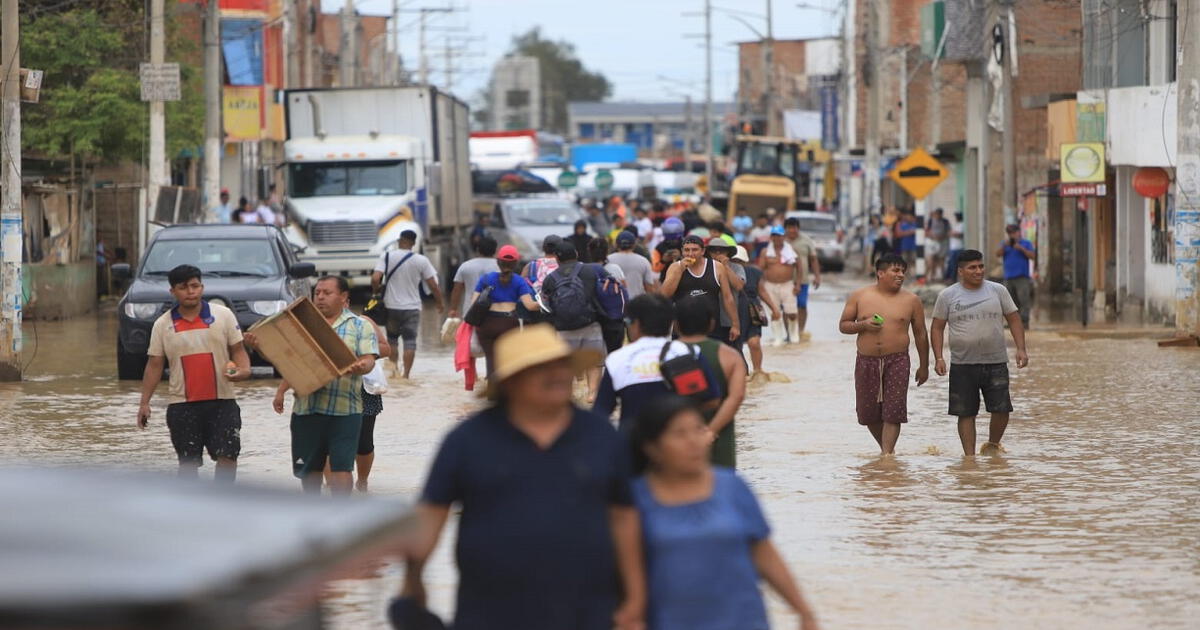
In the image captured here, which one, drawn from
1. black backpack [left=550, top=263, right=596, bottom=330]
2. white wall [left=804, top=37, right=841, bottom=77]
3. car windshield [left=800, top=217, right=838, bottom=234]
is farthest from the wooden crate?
white wall [left=804, top=37, right=841, bottom=77]

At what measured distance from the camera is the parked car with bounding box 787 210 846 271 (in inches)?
2008

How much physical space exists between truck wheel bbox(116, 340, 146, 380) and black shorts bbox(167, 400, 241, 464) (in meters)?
10.0

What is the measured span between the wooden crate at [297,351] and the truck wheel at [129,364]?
10.5 m

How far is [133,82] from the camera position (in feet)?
112

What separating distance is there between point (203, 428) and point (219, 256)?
10.7m

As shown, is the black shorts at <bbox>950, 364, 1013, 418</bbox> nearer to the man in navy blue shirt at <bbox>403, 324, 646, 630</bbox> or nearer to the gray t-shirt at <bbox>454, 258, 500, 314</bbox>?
the gray t-shirt at <bbox>454, 258, 500, 314</bbox>

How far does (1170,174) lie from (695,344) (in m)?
21.7

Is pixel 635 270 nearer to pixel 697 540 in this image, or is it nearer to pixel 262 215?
pixel 697 540

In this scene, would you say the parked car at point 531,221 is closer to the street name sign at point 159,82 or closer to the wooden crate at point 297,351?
the street name sign at point 159,82

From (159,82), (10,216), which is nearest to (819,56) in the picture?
(159,82)

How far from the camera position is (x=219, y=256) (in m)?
21.2

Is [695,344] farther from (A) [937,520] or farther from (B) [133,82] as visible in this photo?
(B) [133,82]

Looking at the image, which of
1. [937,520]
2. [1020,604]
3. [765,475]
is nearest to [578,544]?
[1020,604]

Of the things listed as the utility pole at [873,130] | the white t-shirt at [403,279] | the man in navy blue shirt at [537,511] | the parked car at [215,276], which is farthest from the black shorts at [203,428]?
the utility pole at [873,130]
